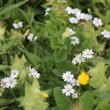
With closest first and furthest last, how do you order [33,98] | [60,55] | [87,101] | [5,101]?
[33,98] < [87,101] < [5,101] < [60,55]

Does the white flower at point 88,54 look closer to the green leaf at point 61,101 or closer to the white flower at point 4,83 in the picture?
the green leaf at point 61,101

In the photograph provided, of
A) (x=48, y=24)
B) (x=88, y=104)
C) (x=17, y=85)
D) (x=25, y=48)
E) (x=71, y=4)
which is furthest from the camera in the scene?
(x=71, y=4)

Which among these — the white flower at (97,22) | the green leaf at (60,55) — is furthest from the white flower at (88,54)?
the white flower at (97,22)

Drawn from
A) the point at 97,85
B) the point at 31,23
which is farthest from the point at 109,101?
the point at 31,23

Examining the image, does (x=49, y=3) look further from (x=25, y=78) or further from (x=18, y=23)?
(x=25, y=78)

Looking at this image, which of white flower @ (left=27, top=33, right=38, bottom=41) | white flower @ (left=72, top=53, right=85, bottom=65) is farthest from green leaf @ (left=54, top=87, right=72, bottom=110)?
white flower @ (left=27, top=33, right=38, bottom=41)

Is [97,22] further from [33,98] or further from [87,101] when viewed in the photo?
[33,98]

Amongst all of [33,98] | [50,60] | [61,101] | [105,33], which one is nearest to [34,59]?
[50,60]
